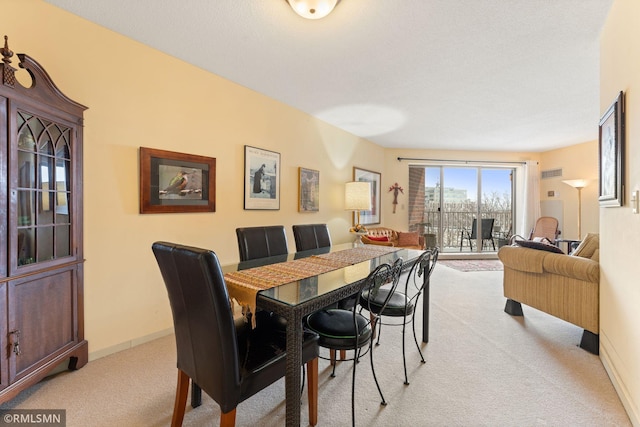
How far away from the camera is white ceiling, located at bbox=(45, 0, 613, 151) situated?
1899 mm

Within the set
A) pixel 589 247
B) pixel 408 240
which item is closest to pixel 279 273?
pixel 589 247

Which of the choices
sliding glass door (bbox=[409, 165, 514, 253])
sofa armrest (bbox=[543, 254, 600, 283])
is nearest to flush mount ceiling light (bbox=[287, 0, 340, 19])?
sofa armrest (bbox=[543, 254, 600, 283])

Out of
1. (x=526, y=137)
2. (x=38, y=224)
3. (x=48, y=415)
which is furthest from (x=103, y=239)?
(x=526, y=137)

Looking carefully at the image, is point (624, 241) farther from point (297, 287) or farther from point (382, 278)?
point (297, 287)

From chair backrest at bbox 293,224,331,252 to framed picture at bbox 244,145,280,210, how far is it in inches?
28.7

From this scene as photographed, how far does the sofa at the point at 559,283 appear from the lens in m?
2.28

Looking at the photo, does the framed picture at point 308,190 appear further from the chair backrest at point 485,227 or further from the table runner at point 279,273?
the chair backrest at point 485,227

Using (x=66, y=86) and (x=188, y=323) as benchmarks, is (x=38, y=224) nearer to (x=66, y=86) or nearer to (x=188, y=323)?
(x=66, y=86)

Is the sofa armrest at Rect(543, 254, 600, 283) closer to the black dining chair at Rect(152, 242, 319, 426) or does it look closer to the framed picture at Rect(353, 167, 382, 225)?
the black dining chair at Rect(152, 242, 319, 426)

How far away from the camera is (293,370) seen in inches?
48.8

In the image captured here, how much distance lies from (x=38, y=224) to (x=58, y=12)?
1422 millimetres

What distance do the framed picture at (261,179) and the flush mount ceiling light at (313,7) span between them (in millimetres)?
1581

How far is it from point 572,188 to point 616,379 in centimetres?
537

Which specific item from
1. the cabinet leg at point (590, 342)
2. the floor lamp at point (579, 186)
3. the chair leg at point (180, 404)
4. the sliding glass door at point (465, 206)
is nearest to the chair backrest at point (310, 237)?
the chair leg at point (180, 404)
